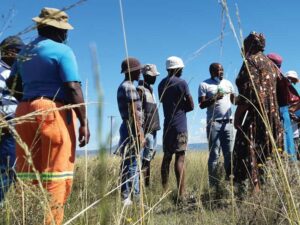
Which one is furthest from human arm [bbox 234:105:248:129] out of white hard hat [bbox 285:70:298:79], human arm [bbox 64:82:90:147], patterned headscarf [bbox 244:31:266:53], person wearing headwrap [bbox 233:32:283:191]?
white hard hat [bbox 285:70:298:79]

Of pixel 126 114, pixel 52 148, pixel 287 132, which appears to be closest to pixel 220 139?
pixel 287 132

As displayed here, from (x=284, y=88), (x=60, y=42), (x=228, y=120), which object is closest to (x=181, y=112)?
(x=228, y=120)

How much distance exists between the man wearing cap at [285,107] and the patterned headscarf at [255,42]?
33cm

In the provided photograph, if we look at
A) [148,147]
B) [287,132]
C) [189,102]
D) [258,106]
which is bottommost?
[148,147]

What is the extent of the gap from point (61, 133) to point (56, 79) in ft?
1.10

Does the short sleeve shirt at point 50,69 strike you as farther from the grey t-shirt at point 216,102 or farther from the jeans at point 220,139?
the grey t-shirt at point 216,102

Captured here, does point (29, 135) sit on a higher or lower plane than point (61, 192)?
higher

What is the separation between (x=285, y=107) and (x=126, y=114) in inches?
63.6

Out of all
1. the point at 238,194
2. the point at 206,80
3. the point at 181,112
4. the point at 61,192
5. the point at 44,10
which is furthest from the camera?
the point at 206,80

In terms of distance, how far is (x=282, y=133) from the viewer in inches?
165

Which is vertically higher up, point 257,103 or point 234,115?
point 257,103

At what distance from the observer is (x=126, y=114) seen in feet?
14.3

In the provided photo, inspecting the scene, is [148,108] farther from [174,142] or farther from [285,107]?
[285,107]

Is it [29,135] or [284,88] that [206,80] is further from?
[29,135]
